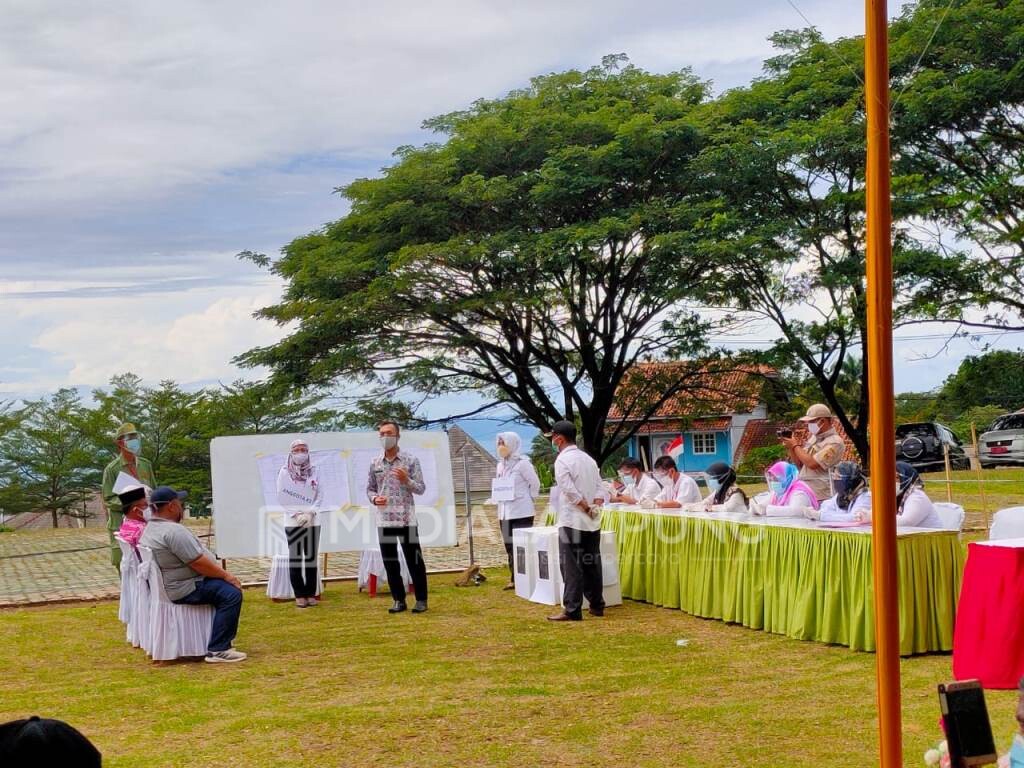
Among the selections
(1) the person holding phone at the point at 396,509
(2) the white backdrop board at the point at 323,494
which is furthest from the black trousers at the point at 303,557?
(1) the person holding phone at the point at 396,509

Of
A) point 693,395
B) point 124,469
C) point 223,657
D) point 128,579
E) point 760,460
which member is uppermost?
point 693,395

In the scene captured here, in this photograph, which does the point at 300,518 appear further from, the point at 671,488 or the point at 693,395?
the point at 693,395

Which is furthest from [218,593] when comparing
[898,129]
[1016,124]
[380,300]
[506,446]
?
[1016,124]

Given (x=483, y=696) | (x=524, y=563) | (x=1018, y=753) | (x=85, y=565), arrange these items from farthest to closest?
(x=85, y=565) → (x=524, y=563) → (x=483, y=696) → (x=1018, y=753)

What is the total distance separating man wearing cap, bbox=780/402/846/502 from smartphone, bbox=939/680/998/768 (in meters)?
5.52

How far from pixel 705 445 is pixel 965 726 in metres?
46.2

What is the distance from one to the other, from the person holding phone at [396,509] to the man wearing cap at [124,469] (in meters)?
2.19

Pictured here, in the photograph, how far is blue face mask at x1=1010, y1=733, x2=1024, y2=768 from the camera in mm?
3722

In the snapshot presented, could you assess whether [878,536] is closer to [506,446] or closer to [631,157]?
[506,446]

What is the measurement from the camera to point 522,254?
21859 millimetres

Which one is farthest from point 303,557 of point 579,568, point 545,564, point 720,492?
point 720,492

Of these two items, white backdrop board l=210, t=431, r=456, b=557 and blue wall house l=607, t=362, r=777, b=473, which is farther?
blue wall house l=607, t=362, r=777, b=473

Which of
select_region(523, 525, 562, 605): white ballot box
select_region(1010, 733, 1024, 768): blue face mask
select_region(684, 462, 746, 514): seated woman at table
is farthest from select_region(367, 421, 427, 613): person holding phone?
select_region(1010, 733, 1024, 768): blue face mask

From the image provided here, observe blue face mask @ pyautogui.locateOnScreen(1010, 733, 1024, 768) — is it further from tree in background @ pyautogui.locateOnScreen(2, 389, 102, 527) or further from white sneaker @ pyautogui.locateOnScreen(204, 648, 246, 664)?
tree in background @ pyautogui.locateOnScreen(2, 389, 102, 527)
